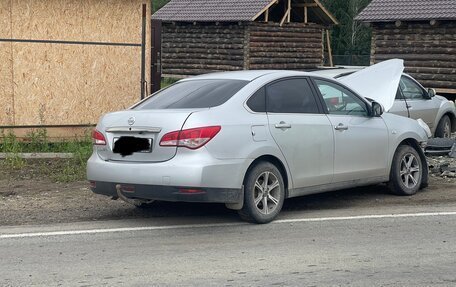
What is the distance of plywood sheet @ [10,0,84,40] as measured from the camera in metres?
14.5

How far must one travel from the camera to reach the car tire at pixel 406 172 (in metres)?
10.7

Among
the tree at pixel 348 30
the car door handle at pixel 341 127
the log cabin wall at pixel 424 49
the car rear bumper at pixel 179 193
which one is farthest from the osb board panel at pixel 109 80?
the tree at pixel 348 30

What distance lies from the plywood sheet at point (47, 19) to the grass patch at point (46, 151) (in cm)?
161

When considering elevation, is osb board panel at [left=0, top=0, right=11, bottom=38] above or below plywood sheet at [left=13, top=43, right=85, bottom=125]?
above

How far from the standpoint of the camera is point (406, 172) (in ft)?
35.7

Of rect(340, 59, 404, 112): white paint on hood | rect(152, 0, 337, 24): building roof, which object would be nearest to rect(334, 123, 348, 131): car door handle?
rect(340, 59, 404, 112): white paint on hood

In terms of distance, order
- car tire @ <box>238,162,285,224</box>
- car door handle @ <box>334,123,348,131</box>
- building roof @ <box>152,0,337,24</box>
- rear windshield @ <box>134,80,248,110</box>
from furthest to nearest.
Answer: building roof @ <box>152,0,337,24</box> → car door handle @ <box>334,123,348,131</box> → rear windshield @ <box>134,80,248,110</box> → car tire @ <box>238,162,285,224</box>

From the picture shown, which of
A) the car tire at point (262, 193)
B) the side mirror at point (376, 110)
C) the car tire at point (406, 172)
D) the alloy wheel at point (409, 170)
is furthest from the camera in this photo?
the alloy wheel at point (409, 170)

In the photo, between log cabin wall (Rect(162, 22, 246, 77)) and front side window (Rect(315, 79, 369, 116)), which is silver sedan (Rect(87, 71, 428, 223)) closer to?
front side window (Rect(315, 79, 369, 116))

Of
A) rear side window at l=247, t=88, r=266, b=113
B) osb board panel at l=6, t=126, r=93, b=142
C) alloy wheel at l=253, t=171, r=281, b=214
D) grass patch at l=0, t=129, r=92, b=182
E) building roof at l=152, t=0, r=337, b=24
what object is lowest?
grass patch at l=0, t=129, r=92, b=182

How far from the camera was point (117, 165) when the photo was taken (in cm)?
876

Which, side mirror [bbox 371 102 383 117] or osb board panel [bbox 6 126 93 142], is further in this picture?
osb board panel [bbox 6 126 93 142]

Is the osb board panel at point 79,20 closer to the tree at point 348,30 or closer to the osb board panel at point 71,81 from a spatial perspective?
the osb board panel at point 71,81

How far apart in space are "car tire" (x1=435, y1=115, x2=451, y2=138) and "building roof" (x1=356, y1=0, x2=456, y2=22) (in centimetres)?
1133
